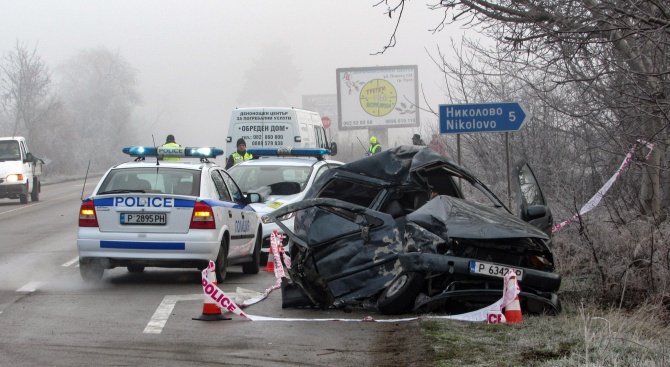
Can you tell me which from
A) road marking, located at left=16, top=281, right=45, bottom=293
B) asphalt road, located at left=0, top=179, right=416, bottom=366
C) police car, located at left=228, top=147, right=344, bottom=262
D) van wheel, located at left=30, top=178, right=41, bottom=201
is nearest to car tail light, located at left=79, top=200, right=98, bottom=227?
asphalt road, located at left=0, top=179, right=416, bottom=366

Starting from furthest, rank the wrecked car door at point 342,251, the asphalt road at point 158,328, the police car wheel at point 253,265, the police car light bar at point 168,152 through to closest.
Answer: the police car wheel at point 253,265 → the police car light bar at point 168,152 → the wrecked car door at point 342,251 → the asphalt road at point 158,328

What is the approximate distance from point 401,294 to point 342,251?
2.82 feet

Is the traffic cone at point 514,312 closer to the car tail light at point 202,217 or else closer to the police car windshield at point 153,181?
the car tail light at point 202,217

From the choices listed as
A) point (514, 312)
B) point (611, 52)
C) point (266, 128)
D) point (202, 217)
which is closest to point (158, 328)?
point (514, 312)

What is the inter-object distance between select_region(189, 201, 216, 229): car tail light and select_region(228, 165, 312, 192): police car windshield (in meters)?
4.15

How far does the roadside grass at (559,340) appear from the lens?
612cm

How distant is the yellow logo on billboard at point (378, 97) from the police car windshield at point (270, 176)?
1229 inches

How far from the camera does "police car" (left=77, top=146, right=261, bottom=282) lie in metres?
11.4

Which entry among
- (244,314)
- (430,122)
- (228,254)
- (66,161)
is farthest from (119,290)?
(66,161)

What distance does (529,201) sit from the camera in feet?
33.2

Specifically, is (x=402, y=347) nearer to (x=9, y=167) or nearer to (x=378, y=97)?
(x=9, y=167)

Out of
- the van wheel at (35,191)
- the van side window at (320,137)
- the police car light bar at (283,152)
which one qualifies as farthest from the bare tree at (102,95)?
the police car light bar at (283,152)

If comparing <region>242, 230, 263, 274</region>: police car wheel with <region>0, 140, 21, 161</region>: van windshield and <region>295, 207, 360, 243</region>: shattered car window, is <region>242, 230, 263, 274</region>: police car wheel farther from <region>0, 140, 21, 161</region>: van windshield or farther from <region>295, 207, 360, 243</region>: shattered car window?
<region>0, 140, 21, 161</region>: van windshield

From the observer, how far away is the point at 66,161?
63.8 m
